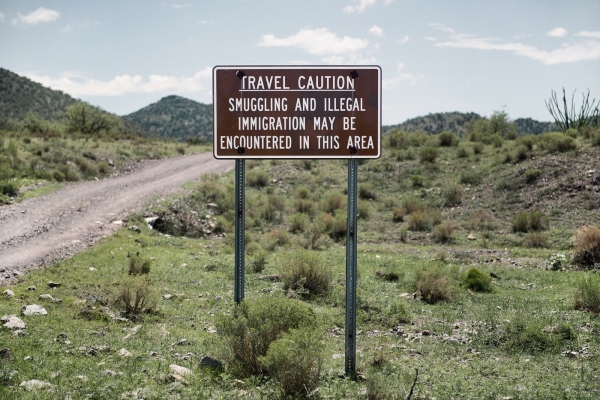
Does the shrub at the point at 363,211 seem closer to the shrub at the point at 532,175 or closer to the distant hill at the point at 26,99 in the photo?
the shrub at the point at 532,175

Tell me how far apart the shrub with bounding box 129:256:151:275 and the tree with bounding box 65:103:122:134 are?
1558 inches

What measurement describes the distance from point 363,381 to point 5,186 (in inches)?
678

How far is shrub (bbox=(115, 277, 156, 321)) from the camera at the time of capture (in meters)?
9.79

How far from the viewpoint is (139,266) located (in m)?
12.8

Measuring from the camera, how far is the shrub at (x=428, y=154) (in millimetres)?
32950

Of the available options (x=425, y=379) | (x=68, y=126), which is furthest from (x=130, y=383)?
(x=68, y=126)

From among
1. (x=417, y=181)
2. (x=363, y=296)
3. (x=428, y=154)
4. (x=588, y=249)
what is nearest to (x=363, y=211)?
(x=417, y=181)

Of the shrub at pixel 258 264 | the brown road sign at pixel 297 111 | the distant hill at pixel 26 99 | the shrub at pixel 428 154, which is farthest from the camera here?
the distant hill at pixel 26 99

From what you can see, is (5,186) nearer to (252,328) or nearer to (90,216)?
(90,216)

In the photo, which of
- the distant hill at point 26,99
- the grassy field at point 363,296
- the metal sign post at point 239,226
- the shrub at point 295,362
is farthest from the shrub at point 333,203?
the distant hill at point 26,99

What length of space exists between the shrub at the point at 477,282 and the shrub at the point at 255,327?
22.7ft

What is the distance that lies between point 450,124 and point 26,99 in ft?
212

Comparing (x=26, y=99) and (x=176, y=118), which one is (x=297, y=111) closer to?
(x=26, y=99)

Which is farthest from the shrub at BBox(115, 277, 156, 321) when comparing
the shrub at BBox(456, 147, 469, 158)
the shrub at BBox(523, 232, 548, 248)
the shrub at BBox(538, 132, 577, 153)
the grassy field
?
the shrub at BBox(456, 147, 469, 158)
